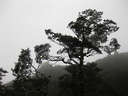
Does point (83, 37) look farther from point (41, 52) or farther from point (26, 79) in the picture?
point (26, 79)

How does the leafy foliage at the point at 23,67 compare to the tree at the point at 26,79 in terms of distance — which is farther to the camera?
the leafy foliage at the point at 23,67

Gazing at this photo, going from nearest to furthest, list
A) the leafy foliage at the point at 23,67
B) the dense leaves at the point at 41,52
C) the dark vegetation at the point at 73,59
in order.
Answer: the dark vegetation at the point at 73,59
the leafy foliage at the point at 23,67
the dense leaves at the point at 41,52

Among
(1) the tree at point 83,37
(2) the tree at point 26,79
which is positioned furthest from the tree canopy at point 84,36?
(2) the tree at point 26,79

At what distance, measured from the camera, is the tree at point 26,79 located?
10453 millimetres

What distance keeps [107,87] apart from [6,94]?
16819 mm

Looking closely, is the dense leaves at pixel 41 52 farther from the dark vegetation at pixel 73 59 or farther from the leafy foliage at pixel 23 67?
the leafy foliage at pixel 23 67

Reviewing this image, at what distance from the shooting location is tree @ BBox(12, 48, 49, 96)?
34.3 feet

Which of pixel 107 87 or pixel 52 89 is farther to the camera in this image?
pixel 52 89

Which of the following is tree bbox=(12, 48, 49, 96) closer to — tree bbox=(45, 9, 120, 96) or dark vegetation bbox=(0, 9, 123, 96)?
dark vegetation bbox=(0, 9, 123, 96)

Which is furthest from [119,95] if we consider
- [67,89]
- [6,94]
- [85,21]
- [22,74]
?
[6,94]

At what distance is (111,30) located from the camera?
36.6ft

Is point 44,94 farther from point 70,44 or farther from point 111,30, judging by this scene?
point 111,30

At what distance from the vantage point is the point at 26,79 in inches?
456

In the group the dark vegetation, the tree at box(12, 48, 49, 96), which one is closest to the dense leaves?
the dark vegetation
